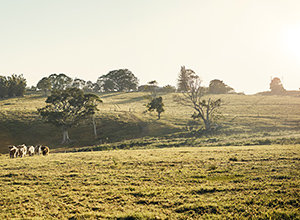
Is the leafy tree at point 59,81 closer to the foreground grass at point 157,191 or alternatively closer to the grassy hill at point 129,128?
the grassy hill at point 129,128

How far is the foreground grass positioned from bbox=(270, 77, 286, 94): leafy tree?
16108 cm

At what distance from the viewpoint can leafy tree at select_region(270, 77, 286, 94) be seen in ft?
526

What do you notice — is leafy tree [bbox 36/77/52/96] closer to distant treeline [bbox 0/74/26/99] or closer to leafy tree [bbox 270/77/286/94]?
distant treeline [bbox 0/74/26/99]

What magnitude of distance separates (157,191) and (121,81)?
157194 mm

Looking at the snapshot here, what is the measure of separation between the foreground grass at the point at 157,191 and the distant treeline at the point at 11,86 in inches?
4492

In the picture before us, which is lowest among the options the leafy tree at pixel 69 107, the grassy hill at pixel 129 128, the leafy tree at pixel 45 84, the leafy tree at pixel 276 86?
the grassy hill at pixel 129 128

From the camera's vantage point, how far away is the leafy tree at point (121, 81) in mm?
164812

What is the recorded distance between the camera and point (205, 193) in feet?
38.8

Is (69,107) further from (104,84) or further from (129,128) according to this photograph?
(104,84)

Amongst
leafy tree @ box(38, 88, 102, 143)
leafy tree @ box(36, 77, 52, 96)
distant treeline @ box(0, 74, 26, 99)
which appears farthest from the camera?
leafy tree @ box(36, 77, 52, 96)

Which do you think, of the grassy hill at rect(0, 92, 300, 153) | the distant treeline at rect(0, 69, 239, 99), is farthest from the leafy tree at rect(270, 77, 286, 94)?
the grassy hill at rect(0, 92, 300, 153)

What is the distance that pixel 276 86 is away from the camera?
163 meters

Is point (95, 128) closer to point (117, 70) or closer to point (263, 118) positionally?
point (263, 118)

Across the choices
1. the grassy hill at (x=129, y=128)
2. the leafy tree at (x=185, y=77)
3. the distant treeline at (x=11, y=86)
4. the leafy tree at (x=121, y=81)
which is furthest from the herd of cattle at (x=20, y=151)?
the leafy tree at (x=121, y=81)
